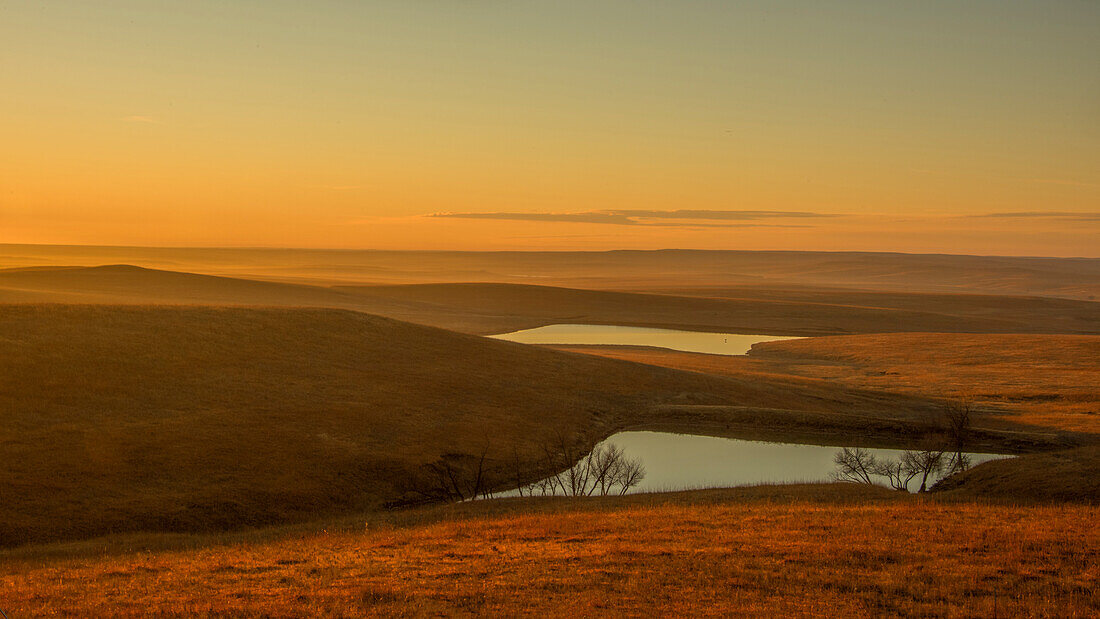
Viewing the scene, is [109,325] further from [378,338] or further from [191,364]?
[378,338]

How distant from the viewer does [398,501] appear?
33.9 metres

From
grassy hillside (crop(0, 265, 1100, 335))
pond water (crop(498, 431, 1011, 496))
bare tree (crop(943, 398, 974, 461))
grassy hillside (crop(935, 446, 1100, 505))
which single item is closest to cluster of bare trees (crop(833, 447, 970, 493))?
pond water (crop(498, 431, 1011, 496))

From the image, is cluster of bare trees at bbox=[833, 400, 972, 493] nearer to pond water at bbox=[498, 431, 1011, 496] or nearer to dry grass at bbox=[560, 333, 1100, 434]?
pond water at bbox=[498, 431, 1011, 496]

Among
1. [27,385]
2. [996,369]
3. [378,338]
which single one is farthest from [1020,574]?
[996,369]

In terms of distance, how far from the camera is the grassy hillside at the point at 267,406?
99.7 feet

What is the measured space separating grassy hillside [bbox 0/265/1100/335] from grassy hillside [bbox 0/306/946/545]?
185ft

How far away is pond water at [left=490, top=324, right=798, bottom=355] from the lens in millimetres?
101250

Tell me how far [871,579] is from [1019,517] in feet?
28.2

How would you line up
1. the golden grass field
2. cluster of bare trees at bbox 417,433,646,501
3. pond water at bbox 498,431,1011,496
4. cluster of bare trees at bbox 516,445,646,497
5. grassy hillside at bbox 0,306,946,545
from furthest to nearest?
pond water at bbox 498,431,1011,496, cluster of bare trees at bbox 516,445,646,497, cluster of bare trees at bbox 417,433,646,501, grassy hillside at bbox 0,306,946,545, the golden grass field

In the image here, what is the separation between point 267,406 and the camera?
4194 cm

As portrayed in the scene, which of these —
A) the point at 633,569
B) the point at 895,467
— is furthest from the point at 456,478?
the point at 895,467

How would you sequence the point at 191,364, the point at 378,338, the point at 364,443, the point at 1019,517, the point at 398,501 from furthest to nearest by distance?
the point at 378,338 → the point at 191,364 → the point at 364,443 → the point at 398,501 → the point at 1019,517

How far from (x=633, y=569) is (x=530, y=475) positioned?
2086 centimetres

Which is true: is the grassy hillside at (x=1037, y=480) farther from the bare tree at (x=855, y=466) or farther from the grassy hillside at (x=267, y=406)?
the grassy hillside at (x=267, y=406)
